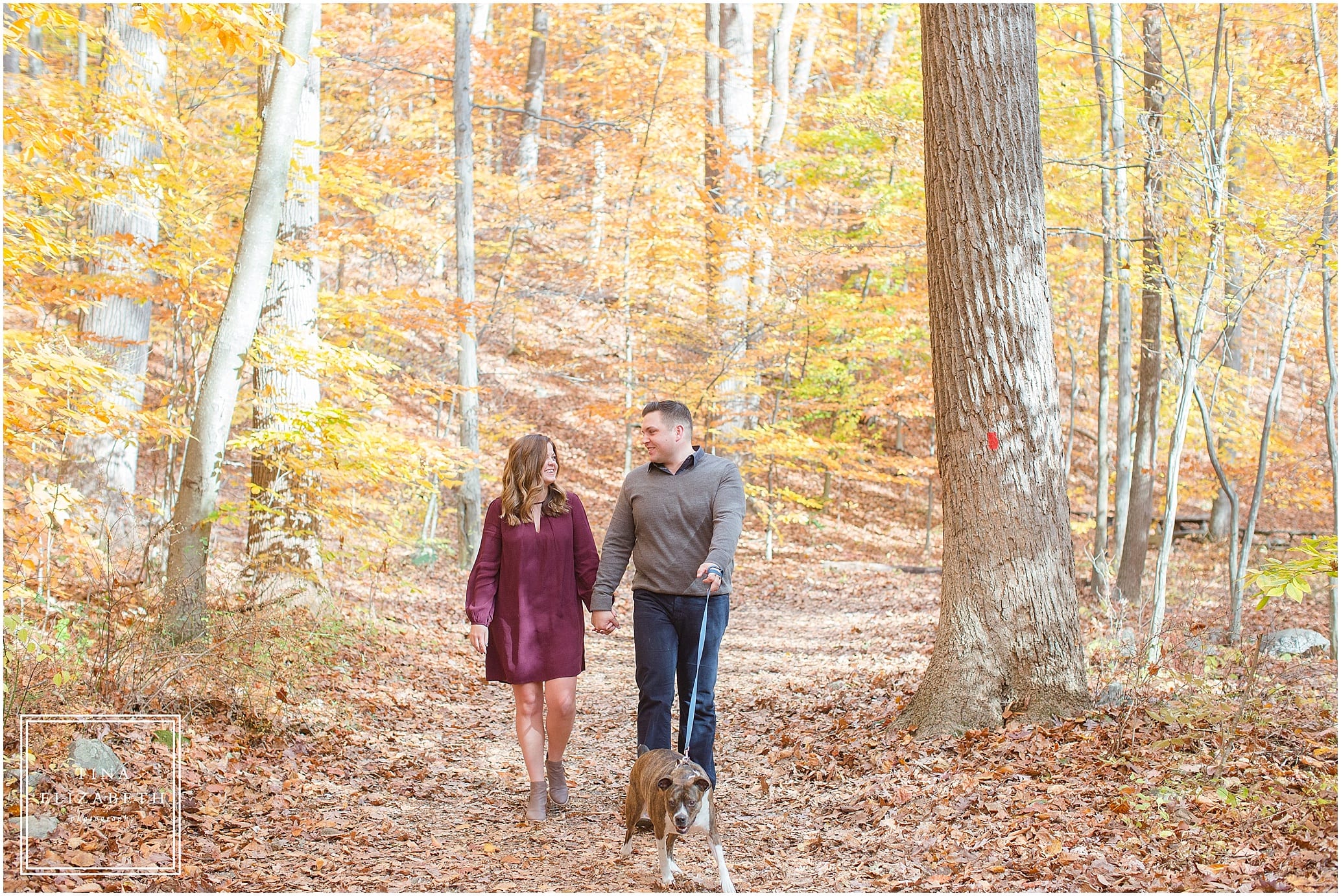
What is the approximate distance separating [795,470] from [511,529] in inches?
614

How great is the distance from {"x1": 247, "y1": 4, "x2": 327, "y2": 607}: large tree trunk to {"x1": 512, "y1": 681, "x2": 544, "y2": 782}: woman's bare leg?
12.7 feet

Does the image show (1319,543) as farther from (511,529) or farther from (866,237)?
(866,237)

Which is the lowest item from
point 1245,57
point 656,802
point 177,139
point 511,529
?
point 656,802

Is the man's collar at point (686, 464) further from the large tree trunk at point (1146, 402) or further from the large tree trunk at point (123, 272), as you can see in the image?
the large tree trunk at point (1146, 402)

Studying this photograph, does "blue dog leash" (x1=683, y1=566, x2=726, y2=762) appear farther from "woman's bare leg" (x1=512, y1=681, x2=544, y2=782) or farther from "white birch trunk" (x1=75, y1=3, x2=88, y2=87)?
"white birch trunk" (x1=75, y1=3, x2=88, y2=87)

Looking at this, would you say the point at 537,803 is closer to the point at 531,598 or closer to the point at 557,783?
the point at 557,783

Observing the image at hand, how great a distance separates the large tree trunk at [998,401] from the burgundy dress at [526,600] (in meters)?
1.99

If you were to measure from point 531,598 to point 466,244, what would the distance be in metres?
8.90

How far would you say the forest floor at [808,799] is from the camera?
11.2ft

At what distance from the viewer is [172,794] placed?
399 centimetres

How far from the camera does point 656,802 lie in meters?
3.41

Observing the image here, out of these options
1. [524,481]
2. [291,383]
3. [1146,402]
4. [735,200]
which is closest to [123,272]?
[291,383]

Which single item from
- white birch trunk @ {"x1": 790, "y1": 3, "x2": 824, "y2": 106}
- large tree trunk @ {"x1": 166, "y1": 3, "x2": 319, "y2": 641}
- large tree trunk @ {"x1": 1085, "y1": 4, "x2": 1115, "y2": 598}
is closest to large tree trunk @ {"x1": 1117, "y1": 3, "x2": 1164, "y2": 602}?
large tree trunk @ {"x1": 1085, "y1": 4, "x2": 1115, "y2": 598}

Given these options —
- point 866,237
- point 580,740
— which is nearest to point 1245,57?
point 866,237
